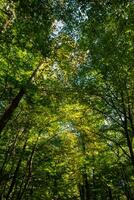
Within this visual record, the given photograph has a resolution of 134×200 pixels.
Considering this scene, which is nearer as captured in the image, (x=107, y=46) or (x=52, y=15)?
(x=52, y=15)

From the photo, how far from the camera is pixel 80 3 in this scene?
10.3 metres

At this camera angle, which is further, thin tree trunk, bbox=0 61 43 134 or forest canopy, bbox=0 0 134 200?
thin tree trunk, bbox=0 61 43 134

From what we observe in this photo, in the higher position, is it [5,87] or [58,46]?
[58,46]

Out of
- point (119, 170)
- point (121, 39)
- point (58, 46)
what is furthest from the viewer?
point (119, 170)

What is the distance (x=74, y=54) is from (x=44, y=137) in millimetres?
9618

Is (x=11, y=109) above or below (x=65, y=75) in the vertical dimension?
below

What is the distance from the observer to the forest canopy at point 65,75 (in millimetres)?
11102

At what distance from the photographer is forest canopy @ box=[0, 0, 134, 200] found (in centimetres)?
1110

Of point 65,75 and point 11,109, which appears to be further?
point 65,75

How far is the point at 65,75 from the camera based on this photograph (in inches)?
834

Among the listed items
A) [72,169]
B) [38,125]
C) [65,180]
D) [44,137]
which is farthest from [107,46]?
[65,180]

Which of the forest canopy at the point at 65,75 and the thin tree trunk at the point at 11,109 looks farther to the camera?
the thin tree trunk at the point at 11,109

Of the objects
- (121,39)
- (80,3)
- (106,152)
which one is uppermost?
(106,152)

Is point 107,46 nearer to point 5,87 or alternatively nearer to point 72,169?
point 5,87
